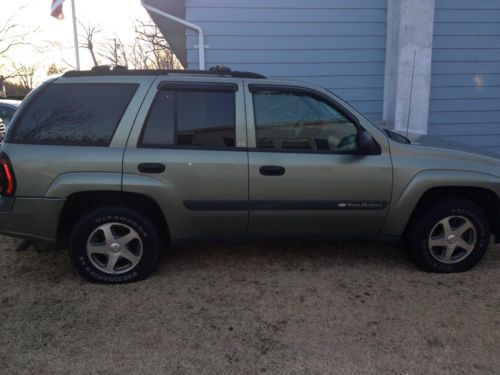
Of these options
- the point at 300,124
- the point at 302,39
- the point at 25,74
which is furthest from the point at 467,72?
the point at 25,74

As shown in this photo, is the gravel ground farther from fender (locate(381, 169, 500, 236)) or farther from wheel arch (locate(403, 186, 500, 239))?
fender (locate(381, 169, 500, 236))

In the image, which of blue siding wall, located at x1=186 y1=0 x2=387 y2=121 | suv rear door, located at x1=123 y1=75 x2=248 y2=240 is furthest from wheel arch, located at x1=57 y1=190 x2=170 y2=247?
blue siding wall, located at x1=186 y1=0 x2=387 y2=121

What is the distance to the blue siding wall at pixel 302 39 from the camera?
6.64 meters

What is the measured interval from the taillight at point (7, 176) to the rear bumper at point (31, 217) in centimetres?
8

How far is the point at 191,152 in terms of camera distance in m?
3.29

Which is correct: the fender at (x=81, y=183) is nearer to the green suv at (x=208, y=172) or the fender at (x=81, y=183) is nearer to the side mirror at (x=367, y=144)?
the green suv at (x=208, y=172)

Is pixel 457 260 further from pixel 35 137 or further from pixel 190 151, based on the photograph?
pixel 35 137

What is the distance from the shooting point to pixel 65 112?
325 cm

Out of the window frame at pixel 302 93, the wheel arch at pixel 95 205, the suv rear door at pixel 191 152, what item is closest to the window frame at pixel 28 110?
the suv rear door at pixel 191 152

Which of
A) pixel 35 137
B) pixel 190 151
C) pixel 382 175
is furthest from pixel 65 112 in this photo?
pixel 382 175

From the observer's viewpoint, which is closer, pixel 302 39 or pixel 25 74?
pixel 302 39

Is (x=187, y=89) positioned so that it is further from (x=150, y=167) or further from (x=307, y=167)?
(x=307, y=167)

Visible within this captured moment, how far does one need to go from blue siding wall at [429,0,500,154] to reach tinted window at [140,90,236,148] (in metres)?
5.23

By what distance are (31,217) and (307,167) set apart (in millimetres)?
2221
